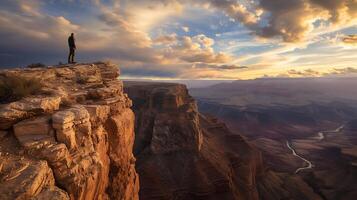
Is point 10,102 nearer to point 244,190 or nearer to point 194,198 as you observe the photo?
point 194,198

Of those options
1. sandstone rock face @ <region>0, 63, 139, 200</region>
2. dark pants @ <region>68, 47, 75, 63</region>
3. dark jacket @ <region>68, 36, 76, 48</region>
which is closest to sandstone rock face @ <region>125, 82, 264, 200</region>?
dark pants @ <region>68, 47, 75, 63</region>

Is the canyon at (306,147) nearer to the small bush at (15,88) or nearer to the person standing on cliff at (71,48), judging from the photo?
the person standing on cliff at (71,48)

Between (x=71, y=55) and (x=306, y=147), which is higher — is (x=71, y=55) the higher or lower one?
the higher one

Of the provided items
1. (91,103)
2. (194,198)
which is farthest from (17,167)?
(194,198)

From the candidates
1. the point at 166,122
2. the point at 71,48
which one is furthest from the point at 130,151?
the point at 166,122

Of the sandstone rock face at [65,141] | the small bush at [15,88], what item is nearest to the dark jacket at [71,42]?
the sandstone rock face at [65,141]

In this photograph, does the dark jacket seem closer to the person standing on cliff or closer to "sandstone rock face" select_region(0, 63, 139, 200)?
the person standing on cliff

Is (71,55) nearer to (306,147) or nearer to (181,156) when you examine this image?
(181,156)
